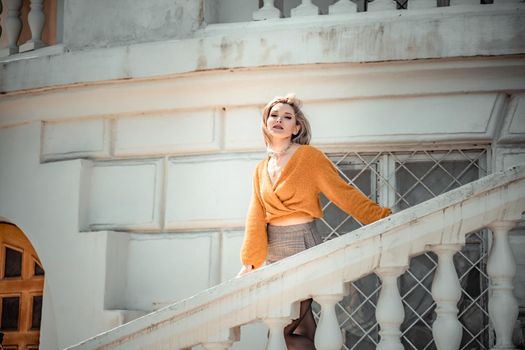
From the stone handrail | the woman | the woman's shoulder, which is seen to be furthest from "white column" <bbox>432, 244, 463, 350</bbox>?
the woman's shoulder

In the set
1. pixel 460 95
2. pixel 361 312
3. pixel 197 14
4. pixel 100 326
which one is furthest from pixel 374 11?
pixel 100 326

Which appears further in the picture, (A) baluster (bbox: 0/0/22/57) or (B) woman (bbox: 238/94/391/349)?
(A) baluster (bbox: 0/0/22/57)

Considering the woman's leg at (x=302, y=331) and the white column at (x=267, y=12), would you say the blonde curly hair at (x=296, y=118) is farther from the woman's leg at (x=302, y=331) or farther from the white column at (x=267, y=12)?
the white column at (x=267, y=12)

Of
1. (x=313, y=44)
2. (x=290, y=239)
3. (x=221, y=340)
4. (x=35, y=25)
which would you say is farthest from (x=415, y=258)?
(x=35, y=25)

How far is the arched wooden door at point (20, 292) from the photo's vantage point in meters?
8.09

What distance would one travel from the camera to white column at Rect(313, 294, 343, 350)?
4.57m

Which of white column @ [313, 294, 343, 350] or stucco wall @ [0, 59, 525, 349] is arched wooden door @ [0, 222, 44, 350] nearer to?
stucco wall @ [0, 59, 525, 349]

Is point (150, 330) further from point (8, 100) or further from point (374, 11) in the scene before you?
point (8, 100)

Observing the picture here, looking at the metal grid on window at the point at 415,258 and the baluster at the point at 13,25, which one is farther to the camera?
the baluster at the point at 13,25

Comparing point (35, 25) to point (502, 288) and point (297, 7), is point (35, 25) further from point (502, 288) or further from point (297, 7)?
point (502, 288)

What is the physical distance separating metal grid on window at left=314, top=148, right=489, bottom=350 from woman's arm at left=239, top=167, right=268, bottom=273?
1.58 metres

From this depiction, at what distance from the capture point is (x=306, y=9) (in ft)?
23.8

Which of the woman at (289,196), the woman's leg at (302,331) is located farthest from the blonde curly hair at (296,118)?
the woman's leg at (302,331)

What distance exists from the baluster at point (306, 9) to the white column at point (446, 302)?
3.07 metres
